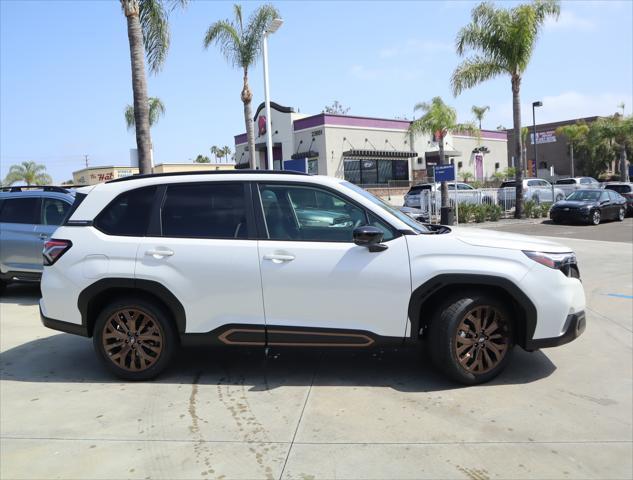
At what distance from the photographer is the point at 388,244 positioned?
14.6ft

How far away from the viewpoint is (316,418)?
401cm

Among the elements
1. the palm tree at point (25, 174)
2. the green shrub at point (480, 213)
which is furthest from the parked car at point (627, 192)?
the palm tree at point (25, 174)

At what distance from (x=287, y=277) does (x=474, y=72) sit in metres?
21.6

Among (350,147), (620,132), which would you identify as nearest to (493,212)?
(350,147)

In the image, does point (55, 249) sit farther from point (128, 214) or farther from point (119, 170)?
point (119, 170)

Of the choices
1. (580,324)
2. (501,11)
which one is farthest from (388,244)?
(501,11)

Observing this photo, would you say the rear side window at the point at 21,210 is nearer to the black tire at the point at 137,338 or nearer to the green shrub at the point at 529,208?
the black tire at the point at 137,338

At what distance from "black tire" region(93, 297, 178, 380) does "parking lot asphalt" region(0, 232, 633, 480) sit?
15 cm

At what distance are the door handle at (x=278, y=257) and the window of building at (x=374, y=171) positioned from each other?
3335cm

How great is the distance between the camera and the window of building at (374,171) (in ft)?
125

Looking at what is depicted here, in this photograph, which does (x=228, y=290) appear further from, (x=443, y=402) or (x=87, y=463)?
(x=443, y=402)

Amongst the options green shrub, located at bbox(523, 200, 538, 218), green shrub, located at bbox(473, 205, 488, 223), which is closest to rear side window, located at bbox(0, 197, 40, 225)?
green shrub, located at bbox(473, 205, 488, 223)

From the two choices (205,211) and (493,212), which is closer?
(205,211)

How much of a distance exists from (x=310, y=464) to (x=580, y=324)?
269cm
